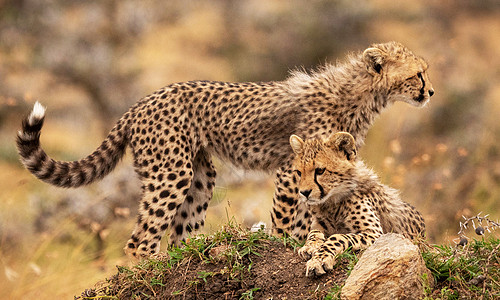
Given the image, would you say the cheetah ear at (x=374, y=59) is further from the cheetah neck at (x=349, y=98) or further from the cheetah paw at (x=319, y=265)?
the cheetah paw at (x=319, y=265)

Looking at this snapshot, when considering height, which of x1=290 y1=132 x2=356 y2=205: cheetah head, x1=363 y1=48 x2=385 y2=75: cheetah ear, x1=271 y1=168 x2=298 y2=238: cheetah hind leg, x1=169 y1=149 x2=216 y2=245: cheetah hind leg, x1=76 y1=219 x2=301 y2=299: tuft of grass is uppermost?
x1=363 y1=48 x2=385 y2=75: cheetah ear

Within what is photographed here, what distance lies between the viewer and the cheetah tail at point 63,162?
4352mm

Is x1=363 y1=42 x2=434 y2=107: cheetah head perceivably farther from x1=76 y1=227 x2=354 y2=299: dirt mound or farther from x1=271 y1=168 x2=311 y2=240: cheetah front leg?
x1=76 y1=227 x2=354 y2=299: dirt mound

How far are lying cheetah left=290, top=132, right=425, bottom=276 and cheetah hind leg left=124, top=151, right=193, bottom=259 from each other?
1033mm

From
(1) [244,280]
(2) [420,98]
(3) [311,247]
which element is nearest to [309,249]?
(3) [311,247]

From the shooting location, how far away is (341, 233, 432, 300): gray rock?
2.95 metres

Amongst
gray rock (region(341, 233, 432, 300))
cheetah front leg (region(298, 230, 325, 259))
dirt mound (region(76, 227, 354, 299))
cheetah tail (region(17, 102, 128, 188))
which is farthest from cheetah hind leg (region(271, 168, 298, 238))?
gray rock (region(341, 233, 432, 300))

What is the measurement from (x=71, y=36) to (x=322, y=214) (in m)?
10.3

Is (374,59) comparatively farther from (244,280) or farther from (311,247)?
(244,280)

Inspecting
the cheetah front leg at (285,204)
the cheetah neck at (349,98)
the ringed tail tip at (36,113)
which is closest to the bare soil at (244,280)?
the cheetah front leg at (285,204)

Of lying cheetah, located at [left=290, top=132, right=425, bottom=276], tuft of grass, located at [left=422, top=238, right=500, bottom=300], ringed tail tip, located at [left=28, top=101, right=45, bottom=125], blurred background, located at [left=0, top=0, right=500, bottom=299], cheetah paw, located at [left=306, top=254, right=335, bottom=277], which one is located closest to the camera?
tuft of grass, located at [left=422, top=238, right=500, bottom=300]

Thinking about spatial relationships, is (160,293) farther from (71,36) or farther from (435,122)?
(71,36)

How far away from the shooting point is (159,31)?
15945mm

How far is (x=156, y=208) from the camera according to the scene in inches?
180
